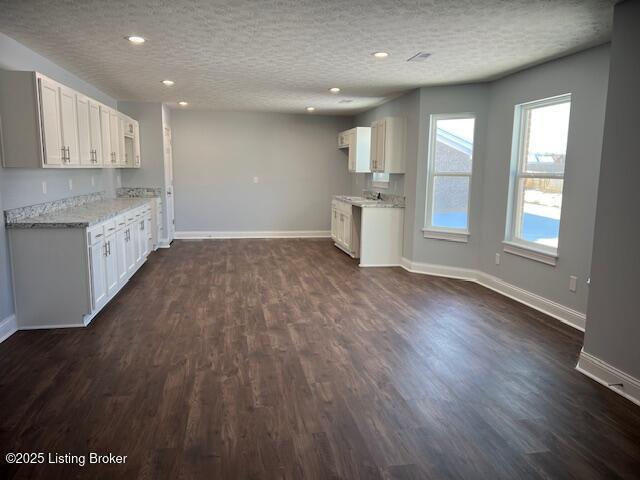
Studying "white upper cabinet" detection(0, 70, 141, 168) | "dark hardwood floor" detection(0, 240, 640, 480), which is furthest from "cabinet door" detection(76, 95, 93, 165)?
"dark hardwood floor" detection(0, 240, 640, 480)

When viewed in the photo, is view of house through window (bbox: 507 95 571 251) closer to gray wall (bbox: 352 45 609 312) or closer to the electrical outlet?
gray wall (bbox: 352 45 609 312)

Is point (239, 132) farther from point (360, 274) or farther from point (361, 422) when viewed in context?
point (361, 422)

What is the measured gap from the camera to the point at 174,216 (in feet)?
29.7

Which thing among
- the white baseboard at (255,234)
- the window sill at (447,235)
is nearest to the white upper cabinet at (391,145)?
the window sill at (447,235)

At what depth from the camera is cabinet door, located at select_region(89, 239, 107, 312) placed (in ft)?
13.6

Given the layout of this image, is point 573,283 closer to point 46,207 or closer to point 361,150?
point 361,150

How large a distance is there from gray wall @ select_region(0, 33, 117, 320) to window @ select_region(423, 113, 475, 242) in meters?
4.67

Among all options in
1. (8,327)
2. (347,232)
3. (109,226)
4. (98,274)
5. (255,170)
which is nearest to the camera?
(8,327)

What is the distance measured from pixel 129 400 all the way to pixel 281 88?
15.8 feet

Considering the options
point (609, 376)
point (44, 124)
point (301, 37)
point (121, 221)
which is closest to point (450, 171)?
point (301, 37)

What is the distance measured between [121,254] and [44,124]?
176cm

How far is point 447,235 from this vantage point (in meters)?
6.25

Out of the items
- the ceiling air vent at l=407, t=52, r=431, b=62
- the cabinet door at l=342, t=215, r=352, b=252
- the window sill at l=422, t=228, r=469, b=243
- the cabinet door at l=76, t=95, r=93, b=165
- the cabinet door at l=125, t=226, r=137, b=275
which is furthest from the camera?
the cabinet door at l=342, t=215, r=352, b=252

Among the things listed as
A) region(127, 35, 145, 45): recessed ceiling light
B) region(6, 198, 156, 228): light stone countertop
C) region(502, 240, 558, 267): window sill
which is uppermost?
region(127, 35, 145, 45): recessed ceiling light
